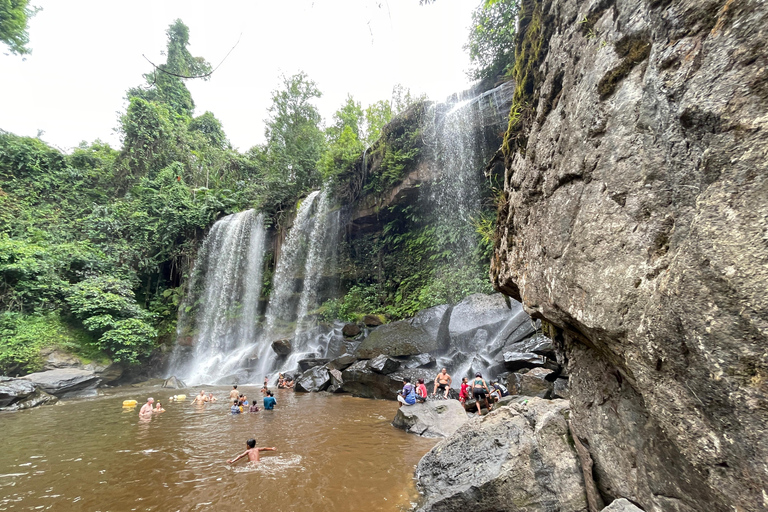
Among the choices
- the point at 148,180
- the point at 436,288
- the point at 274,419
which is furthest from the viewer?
the point at 148,180

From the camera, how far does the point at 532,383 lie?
24.5 feet

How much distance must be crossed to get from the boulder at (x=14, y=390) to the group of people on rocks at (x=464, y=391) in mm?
11641

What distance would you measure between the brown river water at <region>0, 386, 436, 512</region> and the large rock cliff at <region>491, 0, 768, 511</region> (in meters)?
2.86

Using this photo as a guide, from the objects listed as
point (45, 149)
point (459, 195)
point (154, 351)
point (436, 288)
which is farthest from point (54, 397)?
point (45, 149)

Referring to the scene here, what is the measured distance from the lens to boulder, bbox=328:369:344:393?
11.5 m

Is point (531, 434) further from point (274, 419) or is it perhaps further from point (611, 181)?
point (274, 419)

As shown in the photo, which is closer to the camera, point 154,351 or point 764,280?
point 764,280

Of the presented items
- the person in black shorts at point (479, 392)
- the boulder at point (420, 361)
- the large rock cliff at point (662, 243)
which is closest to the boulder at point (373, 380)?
the boulder at point (420, 361)

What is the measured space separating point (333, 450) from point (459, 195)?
13.1 m

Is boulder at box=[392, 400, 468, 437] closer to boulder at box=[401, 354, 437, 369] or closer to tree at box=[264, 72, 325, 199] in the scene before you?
boulder at box=[401, 354, 437, 369]

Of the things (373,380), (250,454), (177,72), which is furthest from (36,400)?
(177,72)

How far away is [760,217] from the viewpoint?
141 centimetres

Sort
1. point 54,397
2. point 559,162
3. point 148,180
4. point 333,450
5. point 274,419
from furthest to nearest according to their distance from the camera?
point 148,180, point 54,397, point 274,419, point 333,450, point 559,162

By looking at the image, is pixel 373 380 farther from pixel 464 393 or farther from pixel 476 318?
pixel 476 318
